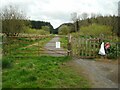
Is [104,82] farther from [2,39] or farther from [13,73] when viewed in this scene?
[2,39]

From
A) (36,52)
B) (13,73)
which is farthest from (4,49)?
(13,73)

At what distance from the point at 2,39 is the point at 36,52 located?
100 inches

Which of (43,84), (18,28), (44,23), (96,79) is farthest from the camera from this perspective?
(44,23)

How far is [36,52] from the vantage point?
1748cm

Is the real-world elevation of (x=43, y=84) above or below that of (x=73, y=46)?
below

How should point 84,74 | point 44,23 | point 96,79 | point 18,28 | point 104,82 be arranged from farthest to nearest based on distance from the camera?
1. point 44,23
2. point 18,28
3. point 84,74
4. point 96,79
5. point 104,82

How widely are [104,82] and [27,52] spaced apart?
9409mm

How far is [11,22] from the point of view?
30.0m

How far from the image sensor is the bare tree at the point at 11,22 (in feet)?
94.2

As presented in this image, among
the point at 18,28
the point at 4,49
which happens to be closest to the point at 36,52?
the point at 4,49

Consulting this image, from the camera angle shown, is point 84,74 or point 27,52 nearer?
point 84,74

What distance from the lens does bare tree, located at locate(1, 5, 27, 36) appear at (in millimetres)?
28719

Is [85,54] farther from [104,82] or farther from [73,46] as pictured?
[104,82]

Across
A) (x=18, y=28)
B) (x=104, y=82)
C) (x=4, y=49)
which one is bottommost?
(x=104, y=82)
